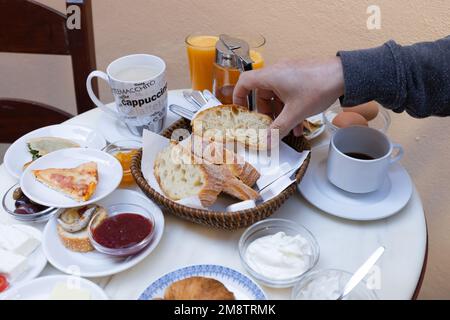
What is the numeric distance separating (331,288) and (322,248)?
4.5 inches

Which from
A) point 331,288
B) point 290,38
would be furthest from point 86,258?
point 290,38

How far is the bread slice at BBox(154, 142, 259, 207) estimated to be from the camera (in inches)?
34.5

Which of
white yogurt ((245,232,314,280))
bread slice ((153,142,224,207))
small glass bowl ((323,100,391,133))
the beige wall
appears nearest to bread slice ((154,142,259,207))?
bread slice ((153,142,224,207))

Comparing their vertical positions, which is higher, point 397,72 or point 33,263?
point 397,72

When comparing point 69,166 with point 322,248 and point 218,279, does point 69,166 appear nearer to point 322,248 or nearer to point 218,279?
point 218,279

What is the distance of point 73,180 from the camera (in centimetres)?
92

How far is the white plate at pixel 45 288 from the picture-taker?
742mm

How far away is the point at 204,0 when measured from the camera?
1.79 metres

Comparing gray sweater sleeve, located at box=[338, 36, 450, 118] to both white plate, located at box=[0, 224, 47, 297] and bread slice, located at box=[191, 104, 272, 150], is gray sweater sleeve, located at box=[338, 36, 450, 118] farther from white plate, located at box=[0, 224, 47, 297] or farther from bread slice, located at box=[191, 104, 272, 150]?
white plate, located at box=[0, 224, 47, 297]

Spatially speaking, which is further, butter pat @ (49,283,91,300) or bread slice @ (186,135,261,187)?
bread slice @ (186,135,261,187)

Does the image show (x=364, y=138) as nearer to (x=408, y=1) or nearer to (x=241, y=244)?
(x=241, y=244)

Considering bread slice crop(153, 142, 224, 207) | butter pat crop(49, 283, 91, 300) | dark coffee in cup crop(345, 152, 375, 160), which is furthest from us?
dark coffee in cup crop(345, 152, 375, 160)

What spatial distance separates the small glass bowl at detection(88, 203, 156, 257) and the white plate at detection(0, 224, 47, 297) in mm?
91

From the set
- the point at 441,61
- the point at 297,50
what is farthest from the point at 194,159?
the point at 297,50
